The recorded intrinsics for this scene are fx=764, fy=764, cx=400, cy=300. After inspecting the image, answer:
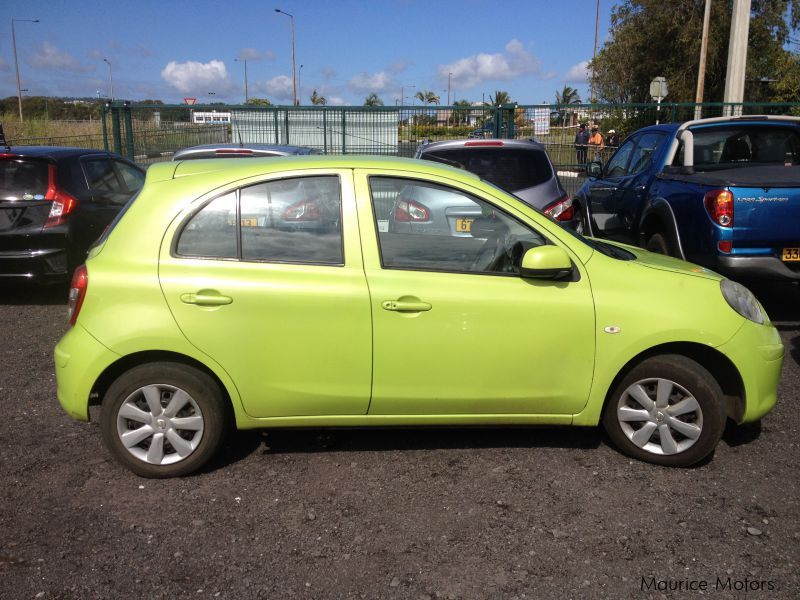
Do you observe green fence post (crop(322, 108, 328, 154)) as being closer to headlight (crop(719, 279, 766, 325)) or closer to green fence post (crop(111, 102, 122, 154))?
green fence post (crop(111, 102, 122, 154))

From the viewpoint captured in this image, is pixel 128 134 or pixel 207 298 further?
pixel 128 134

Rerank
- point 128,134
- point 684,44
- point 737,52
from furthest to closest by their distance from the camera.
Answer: point 684,44 → point 128,134 → point 737,52

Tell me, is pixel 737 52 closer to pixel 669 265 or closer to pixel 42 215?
pixel 669 265

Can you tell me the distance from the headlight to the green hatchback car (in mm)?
56

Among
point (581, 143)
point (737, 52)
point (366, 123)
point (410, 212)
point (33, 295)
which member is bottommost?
point (33, 295)

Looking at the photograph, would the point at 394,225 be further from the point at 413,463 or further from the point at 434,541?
the point at 434,541

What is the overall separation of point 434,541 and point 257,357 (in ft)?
4.19

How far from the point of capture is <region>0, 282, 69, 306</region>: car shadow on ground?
837 cm

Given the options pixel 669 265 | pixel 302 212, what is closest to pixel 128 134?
pixel 302 212

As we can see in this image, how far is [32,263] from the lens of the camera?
753 cm

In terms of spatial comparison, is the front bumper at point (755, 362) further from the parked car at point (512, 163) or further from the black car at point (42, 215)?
the black car at point (42, 215)

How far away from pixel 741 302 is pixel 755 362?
340mm

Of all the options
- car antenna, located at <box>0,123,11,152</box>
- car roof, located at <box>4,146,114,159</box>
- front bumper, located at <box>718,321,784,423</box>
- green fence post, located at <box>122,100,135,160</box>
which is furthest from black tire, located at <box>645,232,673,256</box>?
green fence post, located at <box>122,100,135,160</box>

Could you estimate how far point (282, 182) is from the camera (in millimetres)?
4027
